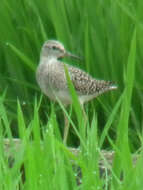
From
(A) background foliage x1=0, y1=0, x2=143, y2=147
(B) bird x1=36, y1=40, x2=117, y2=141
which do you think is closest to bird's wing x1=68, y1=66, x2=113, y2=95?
(B) bird x1=36, y1=40, x2=117, y2=141

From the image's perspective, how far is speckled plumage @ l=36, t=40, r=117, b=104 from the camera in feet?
22.9

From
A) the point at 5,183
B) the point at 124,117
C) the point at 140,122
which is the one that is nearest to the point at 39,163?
the point at 5,183

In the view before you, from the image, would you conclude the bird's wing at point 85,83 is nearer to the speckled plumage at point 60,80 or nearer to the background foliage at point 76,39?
the speckled plumage at point 60,80

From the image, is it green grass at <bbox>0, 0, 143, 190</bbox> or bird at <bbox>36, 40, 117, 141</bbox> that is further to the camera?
bird at <bbox>36, 40, 117, 141</bbox>

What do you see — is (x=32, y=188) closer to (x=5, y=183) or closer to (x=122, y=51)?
(x=5, y=183)

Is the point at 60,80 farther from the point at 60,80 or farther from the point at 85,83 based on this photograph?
the point at 85,83

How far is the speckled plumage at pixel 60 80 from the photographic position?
6969mm

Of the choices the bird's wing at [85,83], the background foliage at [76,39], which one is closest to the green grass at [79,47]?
the background foliage at [76,39]

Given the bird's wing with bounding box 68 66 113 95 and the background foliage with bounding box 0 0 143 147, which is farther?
the bird's wing with bounding box 68 66 113 95

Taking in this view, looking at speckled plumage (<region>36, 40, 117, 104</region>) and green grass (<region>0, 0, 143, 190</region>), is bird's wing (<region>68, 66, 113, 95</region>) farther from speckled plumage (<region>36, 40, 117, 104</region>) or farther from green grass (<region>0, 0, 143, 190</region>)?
green grass (<region>0, 0, 143, 190</region>)

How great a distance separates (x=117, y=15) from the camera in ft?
21.2

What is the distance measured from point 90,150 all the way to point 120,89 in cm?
297

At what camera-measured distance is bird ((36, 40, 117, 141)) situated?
695cm

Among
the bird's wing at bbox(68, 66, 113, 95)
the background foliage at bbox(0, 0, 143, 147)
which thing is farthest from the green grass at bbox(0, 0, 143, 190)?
the bird's wing at bbox(68, 66, 113, 95)
